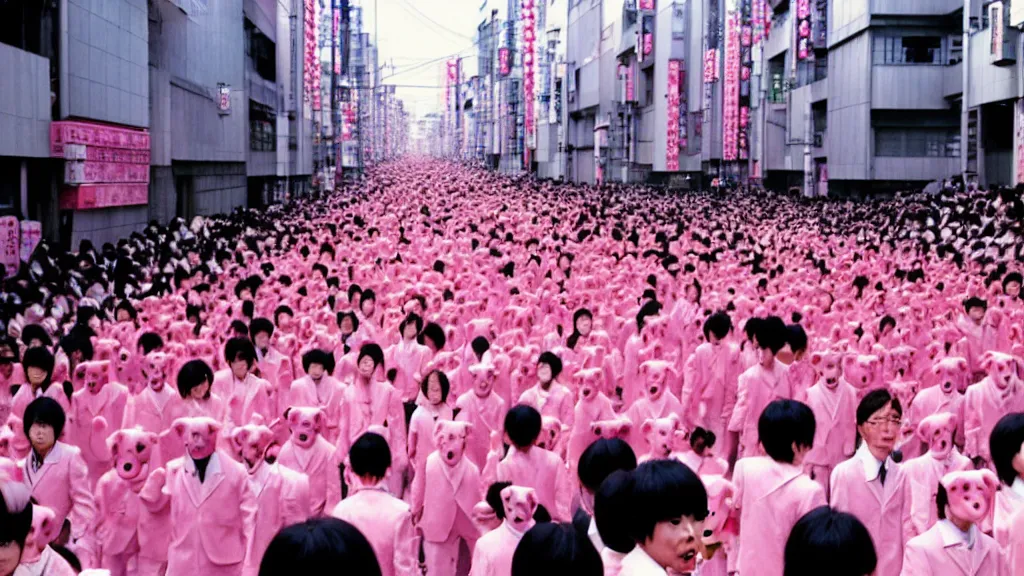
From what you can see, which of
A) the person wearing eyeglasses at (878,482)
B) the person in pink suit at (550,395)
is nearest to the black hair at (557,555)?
the person wearing eyeglasses at (878,482)

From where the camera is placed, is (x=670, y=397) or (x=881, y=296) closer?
(x=670, y=397)

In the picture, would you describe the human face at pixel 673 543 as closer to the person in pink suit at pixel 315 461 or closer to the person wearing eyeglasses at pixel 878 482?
the person wearing eyeglasses at pixel 878 482

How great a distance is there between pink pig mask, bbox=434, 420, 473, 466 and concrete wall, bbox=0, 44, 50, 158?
1465cm

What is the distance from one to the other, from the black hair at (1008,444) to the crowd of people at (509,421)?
0.01 meters

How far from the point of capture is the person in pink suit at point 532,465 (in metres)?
A: 7.11

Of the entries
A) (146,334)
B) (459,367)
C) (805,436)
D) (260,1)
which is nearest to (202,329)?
(146,334)

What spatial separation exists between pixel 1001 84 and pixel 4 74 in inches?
867

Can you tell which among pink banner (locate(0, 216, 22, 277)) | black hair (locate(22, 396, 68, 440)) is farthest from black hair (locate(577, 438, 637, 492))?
pink banner (locate(0, 216, 22, 277))

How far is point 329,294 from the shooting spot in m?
15.7

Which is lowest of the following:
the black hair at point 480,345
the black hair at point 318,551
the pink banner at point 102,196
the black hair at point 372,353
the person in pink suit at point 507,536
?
the person in pink suit at point 507,536

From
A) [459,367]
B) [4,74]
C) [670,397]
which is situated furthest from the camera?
[4,74]

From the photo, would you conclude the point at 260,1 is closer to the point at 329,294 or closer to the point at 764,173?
the point at 764,173

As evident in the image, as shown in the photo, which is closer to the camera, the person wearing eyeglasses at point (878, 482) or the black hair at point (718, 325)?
the person wearing eyeglasses at point (878, 482)

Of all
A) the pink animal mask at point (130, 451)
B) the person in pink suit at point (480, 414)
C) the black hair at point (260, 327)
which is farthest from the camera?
the black hair at point (260, 327)
